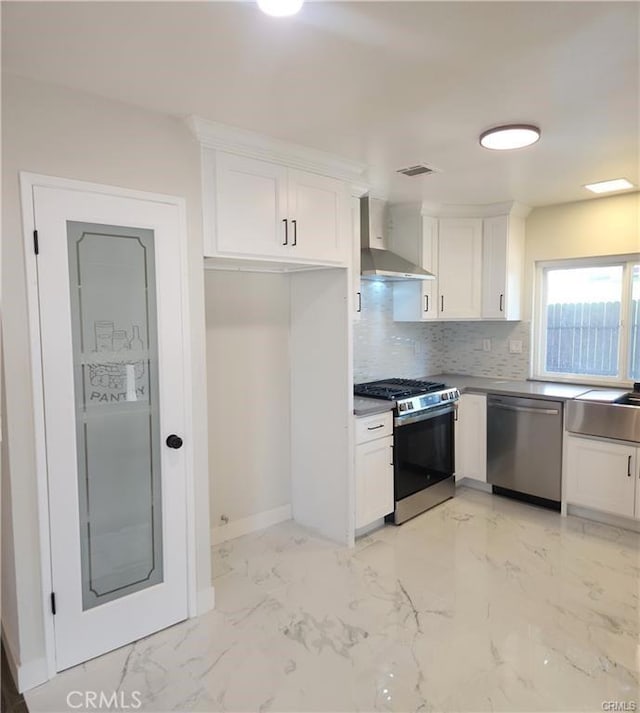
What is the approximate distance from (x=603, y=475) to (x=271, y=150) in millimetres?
3127

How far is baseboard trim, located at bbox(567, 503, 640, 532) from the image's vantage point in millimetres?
3449

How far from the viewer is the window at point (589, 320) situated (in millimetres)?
3895

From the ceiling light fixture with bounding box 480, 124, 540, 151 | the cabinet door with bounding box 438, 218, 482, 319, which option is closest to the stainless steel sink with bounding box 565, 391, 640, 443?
the cabinet door with bounding box 438, 218, 482, 319

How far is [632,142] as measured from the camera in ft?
8.64

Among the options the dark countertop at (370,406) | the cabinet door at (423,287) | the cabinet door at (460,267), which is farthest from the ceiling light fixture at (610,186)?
the dark countertop at (370,406)

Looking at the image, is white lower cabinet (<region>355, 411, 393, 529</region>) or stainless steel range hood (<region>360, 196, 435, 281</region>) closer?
white lower cabinet (<region>355, 411, 393, 529</region>)

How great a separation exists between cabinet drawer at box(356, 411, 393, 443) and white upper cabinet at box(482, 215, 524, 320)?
1.56 metres

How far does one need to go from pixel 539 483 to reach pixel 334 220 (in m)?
2.57

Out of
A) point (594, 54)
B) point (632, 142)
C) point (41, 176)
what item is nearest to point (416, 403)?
point (632, 142)

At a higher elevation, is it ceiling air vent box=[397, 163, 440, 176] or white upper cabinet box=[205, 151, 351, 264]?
ceiling air vent box=[397, 163, 440, 176]

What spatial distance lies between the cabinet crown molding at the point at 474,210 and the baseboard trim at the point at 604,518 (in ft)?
7.92

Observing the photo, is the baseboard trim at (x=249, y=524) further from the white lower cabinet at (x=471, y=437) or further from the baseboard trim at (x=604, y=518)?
the baseboard trim at (x=604, y=518)

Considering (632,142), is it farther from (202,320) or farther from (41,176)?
(41,176)

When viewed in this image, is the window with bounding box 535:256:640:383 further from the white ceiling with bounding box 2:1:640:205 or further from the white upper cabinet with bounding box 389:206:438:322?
the white ceiling with bounding box 2:1:640:205
